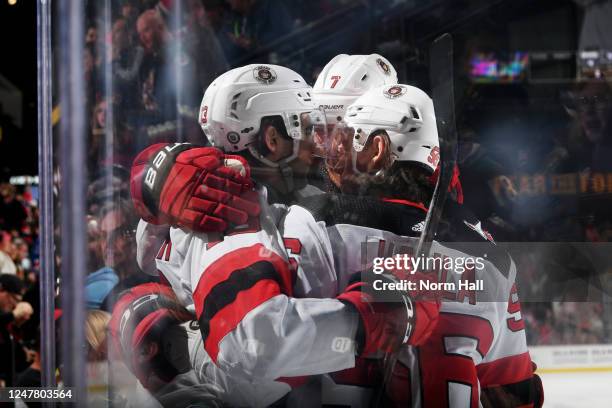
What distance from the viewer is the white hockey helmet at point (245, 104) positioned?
6.13ft

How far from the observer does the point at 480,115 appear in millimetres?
1845

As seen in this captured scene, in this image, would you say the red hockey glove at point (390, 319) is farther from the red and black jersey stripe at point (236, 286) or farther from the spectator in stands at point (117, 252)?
the spectator in stands at point (117, 252)

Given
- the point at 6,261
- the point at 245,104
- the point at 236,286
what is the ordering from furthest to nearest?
the point at 6,261 → the point at 245,104 → the point at 236,286

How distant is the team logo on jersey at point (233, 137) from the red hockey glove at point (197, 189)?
0.04 meters

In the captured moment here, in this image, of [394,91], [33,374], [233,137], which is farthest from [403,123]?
[33,374]

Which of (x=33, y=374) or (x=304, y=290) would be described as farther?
(x=33, y=374)

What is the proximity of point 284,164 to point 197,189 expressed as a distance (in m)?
0.25

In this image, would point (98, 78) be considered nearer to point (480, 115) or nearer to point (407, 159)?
point (407, 159)

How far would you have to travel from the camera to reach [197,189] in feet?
5.92

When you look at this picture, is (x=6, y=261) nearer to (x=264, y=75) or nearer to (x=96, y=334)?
(x=96, y=334)

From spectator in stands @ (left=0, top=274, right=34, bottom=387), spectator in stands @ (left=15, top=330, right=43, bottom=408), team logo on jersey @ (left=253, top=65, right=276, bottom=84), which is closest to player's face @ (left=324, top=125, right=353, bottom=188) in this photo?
team logo on jersey @ (left=253, top=65, right=276, bottom=84)

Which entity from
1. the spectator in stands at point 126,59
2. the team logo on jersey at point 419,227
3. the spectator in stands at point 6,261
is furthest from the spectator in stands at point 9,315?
the team logo on jersey at point 419,227

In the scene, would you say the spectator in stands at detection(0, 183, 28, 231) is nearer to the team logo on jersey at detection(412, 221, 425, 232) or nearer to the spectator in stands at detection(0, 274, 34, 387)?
the spectator in stands at detection(0, 274, 34, 387)

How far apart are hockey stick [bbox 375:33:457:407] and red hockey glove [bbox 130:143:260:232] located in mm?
481
